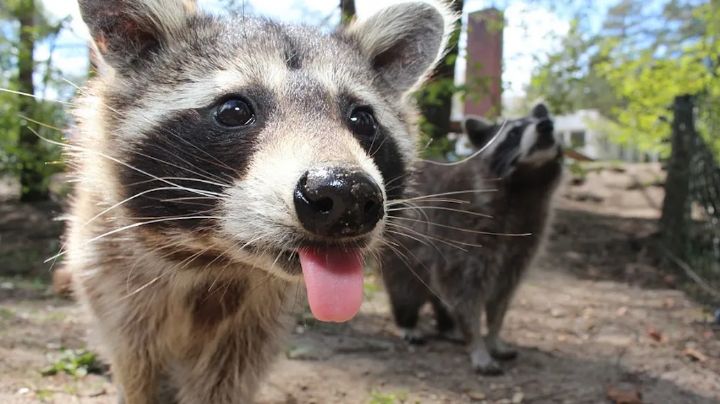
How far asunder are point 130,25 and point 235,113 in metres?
0.60

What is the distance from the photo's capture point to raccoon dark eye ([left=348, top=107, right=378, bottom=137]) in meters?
2.36

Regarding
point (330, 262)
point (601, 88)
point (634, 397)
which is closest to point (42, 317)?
point (330, 262)

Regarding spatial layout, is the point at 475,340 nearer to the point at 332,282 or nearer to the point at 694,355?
the point at 694,355

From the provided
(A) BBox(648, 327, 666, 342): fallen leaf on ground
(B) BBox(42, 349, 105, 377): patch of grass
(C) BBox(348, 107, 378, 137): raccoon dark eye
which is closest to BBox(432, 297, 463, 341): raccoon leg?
(A) BBox(648, 327, 666, 342): fallen leaf on ground

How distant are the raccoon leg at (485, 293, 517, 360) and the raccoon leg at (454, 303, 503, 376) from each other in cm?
10

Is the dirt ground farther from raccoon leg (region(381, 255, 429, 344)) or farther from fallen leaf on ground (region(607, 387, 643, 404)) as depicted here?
raccoon leg (region(381, 255, 429, 344))

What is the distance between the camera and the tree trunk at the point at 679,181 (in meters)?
6.98

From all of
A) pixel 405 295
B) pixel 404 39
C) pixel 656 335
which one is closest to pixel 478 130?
pixel 405 295

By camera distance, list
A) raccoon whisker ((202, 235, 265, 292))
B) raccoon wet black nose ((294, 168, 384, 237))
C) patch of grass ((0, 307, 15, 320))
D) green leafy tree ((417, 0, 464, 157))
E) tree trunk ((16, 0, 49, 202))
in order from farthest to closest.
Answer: tree trunk ((16, 0, 49, 202)) < green leafy tree ((417, 0, 464, 157)) < patch of grass ((0, 307, 15, 320)) < raccoon whisker ((202, 235, 265, 292)) < raccoon wet black nose ((294, 168, 384, 237))

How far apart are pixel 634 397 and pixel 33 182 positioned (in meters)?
6.98

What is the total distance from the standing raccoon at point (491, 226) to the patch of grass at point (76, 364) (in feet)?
6.62

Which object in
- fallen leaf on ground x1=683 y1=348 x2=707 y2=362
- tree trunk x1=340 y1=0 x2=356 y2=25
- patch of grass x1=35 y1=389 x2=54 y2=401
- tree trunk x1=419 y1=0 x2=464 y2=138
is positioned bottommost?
fallen leaf on ground x1=683 y1=348 x2=707 y2=362

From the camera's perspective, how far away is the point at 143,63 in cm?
239

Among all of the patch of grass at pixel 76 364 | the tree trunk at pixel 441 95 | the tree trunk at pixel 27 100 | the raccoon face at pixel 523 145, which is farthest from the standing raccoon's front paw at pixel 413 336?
the tree trunk at pixel 27 100
